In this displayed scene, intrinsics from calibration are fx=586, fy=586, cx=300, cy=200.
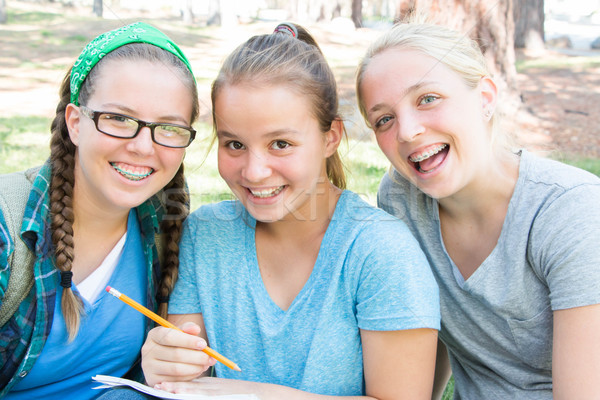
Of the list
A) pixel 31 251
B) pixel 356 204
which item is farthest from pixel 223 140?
pixel 31 251

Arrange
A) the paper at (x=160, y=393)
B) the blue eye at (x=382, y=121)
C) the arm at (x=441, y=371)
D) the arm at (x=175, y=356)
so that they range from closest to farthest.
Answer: the paper at (x=160, y=393) → the arm at (x=175, y=356) → the blue eye at (x=382, y=121) → the arm at (x=441, y=371)

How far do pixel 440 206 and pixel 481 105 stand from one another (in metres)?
0.41

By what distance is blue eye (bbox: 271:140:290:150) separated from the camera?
203 cm

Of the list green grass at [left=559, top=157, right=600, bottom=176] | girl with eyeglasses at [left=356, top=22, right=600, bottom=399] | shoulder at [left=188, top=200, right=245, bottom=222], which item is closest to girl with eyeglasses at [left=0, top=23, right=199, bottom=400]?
shoulder at [left=188, top=200, right=245, bottom=222]

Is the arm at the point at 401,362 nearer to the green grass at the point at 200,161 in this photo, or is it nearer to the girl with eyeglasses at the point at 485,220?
the girl with eyeglasses at the point at 485,220

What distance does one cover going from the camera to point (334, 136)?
7.33ft

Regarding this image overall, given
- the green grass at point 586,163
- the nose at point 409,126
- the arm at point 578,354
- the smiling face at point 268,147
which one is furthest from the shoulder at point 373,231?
the green grass at point 586,163

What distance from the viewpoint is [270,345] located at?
6.72 ft

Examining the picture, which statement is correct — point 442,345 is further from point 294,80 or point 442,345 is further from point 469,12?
point 469,12

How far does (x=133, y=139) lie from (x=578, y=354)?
1.56 m

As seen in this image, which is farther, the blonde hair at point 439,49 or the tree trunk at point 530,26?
the tree trunk at point 530,26

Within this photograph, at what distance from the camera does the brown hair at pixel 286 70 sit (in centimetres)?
200

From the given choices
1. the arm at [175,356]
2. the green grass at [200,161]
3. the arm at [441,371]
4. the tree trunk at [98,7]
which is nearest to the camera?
the arm at [175,356]

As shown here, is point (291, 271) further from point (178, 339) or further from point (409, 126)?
point (409, 126)
